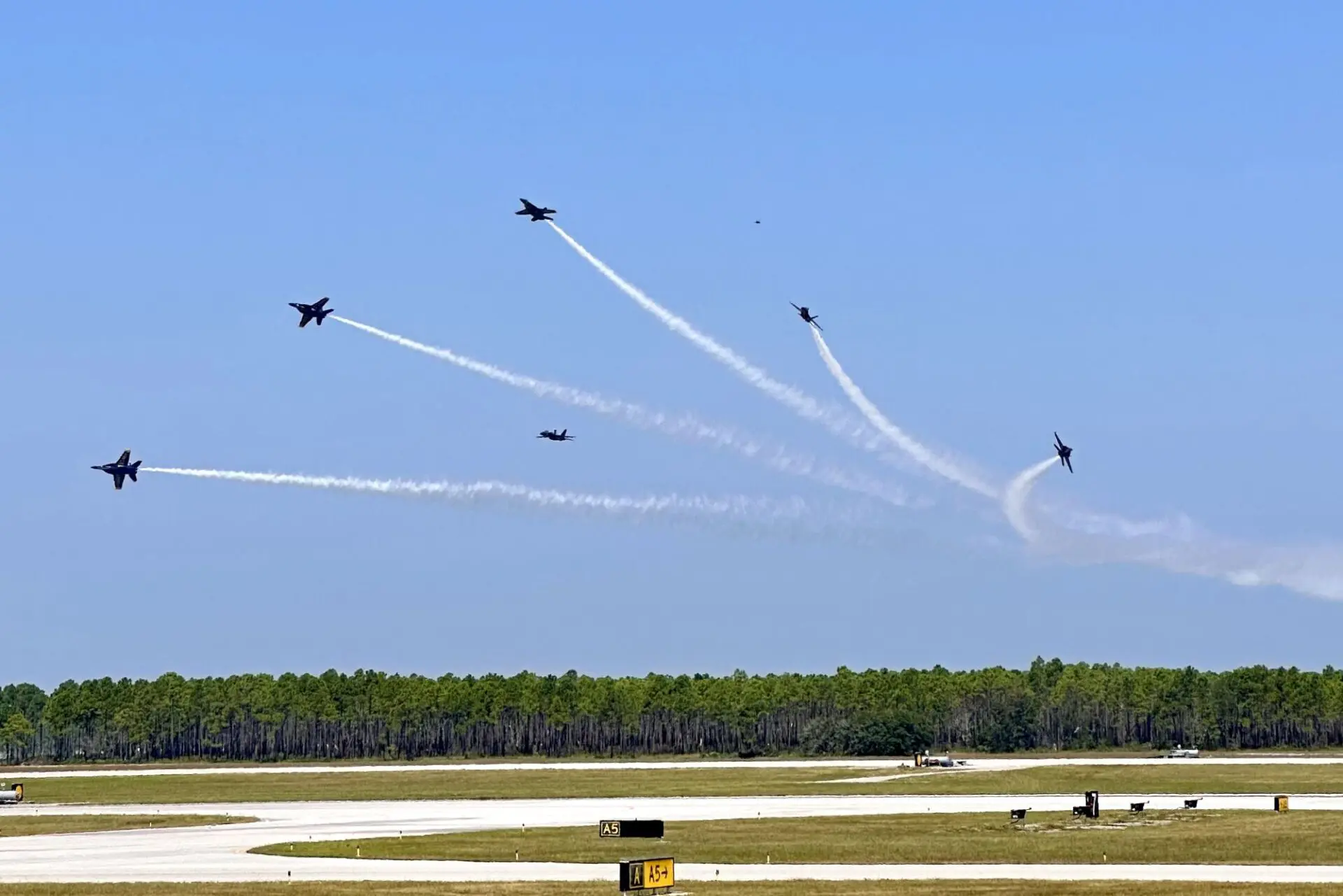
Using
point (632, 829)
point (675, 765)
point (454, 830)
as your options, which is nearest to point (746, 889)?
point (632, 829)

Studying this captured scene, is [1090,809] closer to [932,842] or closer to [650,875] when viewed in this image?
[932,842]

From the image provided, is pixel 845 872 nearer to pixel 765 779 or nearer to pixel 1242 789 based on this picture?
pixel 1242 789

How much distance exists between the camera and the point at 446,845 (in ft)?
262

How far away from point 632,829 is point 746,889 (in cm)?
1275

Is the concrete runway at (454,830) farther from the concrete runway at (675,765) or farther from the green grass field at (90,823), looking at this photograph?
the concrete runway at (675,765)

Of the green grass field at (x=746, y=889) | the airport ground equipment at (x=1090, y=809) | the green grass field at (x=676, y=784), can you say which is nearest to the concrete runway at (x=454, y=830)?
the green grass field at (x=746, y=889)

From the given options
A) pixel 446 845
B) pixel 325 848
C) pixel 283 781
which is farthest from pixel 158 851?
pixel 283 781

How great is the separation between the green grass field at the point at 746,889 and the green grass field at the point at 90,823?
33.1m

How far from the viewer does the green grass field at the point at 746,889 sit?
5697 centimetres

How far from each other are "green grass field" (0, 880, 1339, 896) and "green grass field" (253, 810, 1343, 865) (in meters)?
8.43

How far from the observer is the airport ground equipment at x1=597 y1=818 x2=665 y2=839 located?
6397 cm

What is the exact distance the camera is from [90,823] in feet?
335

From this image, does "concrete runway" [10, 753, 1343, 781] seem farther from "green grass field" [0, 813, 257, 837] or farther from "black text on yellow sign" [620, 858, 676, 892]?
"black text on yellow sign" [620, 858, 676, 892]

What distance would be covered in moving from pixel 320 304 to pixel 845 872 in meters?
60.8
